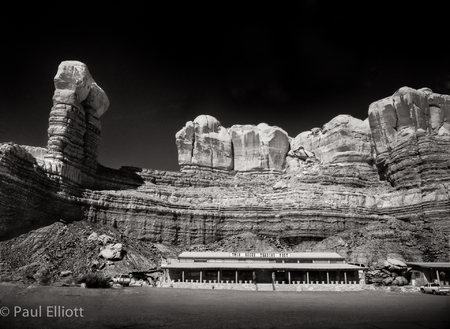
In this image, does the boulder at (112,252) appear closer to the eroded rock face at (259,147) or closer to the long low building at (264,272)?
the long low building at (264,272)

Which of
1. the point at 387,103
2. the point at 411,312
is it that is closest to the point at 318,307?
the point at 411,312

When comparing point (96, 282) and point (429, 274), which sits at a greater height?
point (429, 274)

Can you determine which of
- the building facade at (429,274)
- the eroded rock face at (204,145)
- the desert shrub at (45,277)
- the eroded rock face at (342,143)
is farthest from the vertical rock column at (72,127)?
the building facade at (429,274)

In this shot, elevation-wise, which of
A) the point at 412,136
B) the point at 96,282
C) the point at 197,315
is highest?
the point at 412,136

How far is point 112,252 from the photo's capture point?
56.2m

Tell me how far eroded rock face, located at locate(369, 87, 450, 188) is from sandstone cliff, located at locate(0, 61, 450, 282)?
230 mm

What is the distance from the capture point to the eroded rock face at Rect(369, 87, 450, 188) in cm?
7706

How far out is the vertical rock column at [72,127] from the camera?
67.4m

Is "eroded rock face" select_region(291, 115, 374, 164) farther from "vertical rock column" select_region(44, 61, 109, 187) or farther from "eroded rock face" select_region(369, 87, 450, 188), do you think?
"vertical rock column" select_region(44, 61, 109, 187)

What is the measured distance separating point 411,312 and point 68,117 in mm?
63073

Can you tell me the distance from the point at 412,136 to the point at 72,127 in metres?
71.1

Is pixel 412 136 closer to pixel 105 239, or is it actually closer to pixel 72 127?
pixel 105 239

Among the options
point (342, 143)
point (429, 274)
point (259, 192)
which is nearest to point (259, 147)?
point (342, 143)

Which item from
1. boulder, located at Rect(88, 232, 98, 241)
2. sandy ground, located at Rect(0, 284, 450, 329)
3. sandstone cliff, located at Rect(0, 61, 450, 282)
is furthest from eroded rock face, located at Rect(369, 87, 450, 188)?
boulder, located at Rect(88, 232, 98, 241)
